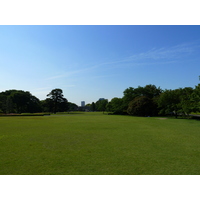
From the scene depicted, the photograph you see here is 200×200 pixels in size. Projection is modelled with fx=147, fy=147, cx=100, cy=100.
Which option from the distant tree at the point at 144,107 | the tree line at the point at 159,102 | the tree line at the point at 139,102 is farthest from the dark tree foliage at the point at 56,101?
the distant tree at the point at 144,107

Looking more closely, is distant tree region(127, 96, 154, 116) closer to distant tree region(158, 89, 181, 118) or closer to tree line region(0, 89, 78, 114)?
distant tree region(158, 89, 181, 118)

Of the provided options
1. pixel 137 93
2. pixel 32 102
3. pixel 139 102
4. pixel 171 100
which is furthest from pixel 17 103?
pixel 171 100

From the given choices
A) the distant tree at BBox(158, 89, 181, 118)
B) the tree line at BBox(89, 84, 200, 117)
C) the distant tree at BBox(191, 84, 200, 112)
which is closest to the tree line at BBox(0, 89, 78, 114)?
the tree line at BBox(89, 84, 200, 117)

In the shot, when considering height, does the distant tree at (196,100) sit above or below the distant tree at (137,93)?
below

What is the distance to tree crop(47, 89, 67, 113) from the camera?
6347 cm

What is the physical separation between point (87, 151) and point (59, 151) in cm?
122

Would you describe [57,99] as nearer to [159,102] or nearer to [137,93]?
[137,93]

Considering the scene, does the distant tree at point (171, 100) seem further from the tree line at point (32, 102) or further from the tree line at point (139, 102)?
the tree line at point (32, 102)

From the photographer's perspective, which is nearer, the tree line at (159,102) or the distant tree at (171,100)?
the tree line at (159,102)

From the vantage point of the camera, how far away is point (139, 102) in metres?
37.2

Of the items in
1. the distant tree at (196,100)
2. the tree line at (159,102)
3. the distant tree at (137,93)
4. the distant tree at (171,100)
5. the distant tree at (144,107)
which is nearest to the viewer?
the distant tree at (196,100)

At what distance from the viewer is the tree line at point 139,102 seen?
25.0 metres

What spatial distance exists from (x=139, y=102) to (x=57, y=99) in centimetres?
3916

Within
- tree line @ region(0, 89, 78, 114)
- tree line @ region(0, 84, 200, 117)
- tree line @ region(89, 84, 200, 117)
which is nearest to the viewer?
tree line @ region(89, 84, 200, 117)
